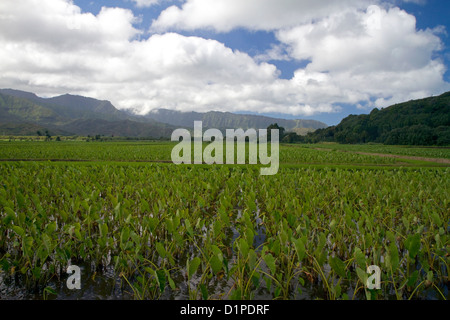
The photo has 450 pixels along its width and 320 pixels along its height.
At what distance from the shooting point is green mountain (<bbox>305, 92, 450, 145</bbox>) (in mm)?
77125

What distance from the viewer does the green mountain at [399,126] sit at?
77125 millimetres

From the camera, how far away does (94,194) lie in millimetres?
5602

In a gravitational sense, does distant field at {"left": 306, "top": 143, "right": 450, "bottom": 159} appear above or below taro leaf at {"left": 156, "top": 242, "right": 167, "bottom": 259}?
above

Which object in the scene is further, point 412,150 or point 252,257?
point 412,150

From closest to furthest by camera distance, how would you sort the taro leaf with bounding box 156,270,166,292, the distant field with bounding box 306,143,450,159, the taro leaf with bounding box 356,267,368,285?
1. the taro leaf with bounding box 356,267,368,285
2. the taro leaf with bounding box 156,270,166,292
3. the distant field with bounding box 306,143,450,159

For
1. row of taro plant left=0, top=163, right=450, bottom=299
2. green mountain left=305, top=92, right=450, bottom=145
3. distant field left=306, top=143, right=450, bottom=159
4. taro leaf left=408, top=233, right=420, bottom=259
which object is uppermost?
green mountain left=305, top=92, right=450, bottom=145

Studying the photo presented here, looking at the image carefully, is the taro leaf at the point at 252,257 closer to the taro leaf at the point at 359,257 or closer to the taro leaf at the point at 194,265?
the taro leaf at the point at 194,265

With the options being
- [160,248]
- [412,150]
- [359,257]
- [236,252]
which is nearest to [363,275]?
[359,257]

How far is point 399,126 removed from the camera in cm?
10581

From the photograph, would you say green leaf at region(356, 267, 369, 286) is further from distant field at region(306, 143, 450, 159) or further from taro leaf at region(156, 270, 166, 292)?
distant field at region(306, 143, 450, 159)

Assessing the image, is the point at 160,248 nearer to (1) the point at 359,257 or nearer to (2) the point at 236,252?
(2) the point at 236,252

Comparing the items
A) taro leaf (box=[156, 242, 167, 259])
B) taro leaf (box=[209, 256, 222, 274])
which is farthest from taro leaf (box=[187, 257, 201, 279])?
taro leaf (box=[156, 242, 167, 259])
